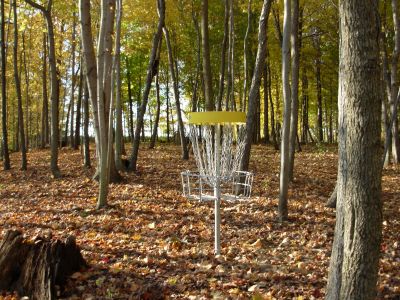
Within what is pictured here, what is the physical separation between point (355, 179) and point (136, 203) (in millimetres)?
6125

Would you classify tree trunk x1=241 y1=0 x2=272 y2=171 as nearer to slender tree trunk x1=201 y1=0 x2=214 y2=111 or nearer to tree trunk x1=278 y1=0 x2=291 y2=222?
tree trunk x1=278 y1=0 x2=291 y2=222

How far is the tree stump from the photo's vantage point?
4531 mm

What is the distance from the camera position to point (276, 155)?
1639cm

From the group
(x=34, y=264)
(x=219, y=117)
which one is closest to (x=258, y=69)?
(x=219, y=117)

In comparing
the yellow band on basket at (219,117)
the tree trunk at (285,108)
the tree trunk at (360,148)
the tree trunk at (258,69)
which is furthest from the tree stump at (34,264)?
the tree trunk at (258,69)

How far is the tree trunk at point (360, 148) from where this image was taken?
2.96m

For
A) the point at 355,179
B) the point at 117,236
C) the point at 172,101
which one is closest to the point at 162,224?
the point at 117,236

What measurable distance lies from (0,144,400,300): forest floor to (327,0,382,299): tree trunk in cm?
131

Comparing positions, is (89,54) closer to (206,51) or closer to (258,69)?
(258,69)

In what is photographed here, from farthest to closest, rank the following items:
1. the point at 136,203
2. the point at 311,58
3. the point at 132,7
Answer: the point at 311,58 → the point at 132,7 → the point at 136,203

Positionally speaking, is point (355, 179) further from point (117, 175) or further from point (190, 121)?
point (117, 175)

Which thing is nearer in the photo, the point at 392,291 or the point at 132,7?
the point at 392,291

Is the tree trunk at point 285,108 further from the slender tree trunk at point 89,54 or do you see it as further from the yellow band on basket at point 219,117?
the slender tree trunk at point 89,54

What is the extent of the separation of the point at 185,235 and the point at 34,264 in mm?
2536
